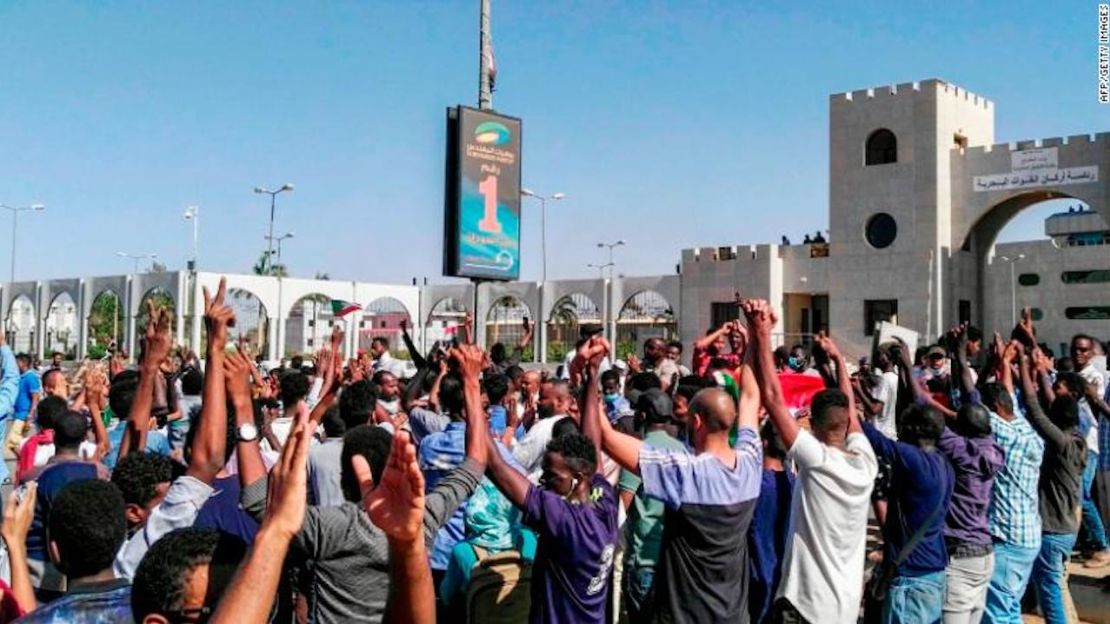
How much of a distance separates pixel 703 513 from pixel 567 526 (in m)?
0.57

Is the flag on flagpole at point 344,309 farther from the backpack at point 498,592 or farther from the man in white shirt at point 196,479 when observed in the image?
the man in white shirt at point 196,479

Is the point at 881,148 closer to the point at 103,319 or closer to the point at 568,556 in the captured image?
the point at 568,556

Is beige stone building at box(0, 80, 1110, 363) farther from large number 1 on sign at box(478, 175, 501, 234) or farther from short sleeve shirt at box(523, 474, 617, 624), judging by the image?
short sleeve shirt at box(523, 474, 617, 624)

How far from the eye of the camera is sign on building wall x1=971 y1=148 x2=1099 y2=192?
1227 inches

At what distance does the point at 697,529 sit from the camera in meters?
4.02

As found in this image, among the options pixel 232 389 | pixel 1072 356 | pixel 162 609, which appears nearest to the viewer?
pixel 162 609

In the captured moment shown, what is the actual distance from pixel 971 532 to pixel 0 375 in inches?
281

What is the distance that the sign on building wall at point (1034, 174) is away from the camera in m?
31.2

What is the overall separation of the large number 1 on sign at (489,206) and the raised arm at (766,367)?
36.9 ft

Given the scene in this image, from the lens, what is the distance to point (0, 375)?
7.75 meters

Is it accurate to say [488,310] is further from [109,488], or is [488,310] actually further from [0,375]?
[109,488]

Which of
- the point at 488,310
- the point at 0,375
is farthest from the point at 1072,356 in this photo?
the point at 488,310

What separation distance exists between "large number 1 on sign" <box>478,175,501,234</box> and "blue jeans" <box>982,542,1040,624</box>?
36.3 feet

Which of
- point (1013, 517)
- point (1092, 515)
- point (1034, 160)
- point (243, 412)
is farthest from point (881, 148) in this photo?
point (243, 412)
